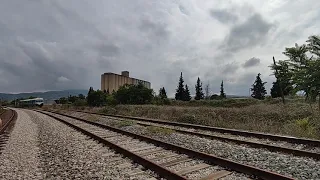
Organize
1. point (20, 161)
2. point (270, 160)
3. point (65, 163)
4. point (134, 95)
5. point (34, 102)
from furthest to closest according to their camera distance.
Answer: point (34, 102) < point (134, 95) < point (20, 161) < point (65, 163) < point (270, 160)

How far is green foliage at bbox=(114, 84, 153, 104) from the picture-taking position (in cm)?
5138

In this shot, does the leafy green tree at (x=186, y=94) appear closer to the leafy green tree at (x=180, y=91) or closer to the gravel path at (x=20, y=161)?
the leafy green tree at (x=180, y=91)

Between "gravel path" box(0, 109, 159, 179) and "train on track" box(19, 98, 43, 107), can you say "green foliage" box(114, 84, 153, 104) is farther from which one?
"gravel path" box(0, 109, 159, 179)

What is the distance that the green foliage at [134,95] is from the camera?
169 ft

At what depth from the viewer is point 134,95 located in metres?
51.6

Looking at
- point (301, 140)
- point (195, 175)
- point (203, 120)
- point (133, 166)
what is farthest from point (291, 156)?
point (203, 120)

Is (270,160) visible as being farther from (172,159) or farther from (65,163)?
(65,163)

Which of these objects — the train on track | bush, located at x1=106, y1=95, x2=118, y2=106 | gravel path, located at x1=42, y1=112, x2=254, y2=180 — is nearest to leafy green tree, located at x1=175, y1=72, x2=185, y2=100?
bush, located at x1=106, y1=95, x2=118, y2=106

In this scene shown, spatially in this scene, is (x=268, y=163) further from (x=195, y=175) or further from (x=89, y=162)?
(x=89, y=162)

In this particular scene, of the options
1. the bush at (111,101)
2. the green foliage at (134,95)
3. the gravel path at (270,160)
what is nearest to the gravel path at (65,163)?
the gravel path at (270,160)

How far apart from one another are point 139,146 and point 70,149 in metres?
2.20

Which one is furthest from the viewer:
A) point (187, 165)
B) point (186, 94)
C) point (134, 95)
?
Result: point (186, 94)

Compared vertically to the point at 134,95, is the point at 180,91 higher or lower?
higher

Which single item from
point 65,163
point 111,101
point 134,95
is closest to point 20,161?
point 65,163
